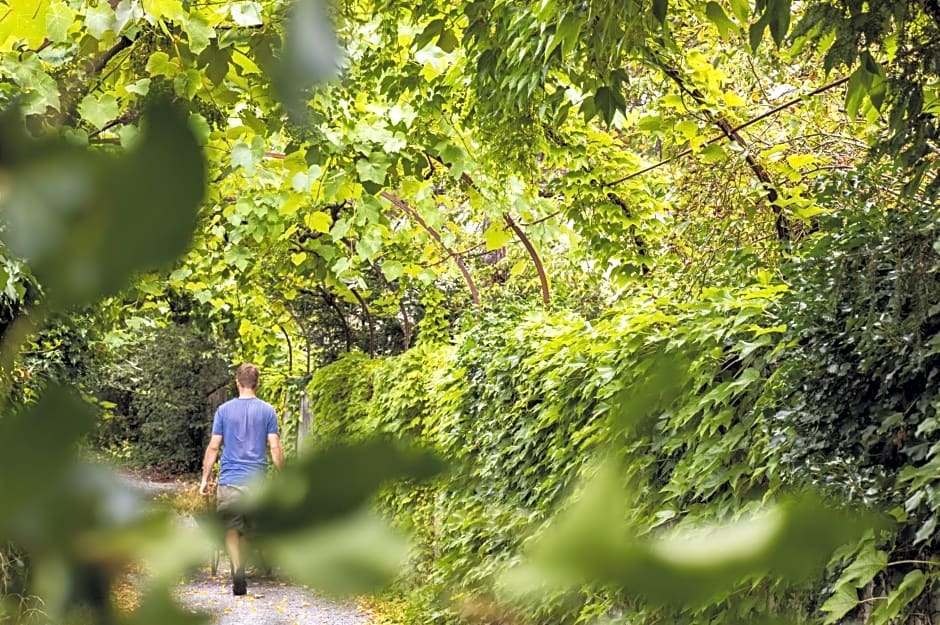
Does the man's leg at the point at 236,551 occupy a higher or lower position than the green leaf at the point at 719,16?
lower

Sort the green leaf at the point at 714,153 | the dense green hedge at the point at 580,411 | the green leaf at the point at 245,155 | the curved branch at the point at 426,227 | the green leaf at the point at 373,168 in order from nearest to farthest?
the dense green hedge at the point at 580,411
the green leaf at the point at 245,155
the green leaf at the point at 714,153
the green leaf at the point at 373,168
the curved branch at the point at 426,227

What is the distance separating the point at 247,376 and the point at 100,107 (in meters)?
3.02

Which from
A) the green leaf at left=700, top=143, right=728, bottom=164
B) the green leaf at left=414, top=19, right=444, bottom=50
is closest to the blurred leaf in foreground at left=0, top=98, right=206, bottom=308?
the green leaf at left=414, top=19, right=444, bottom=50

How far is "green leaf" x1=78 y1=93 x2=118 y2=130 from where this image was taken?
225 centimetres

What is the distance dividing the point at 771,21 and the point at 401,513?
1.93 meters

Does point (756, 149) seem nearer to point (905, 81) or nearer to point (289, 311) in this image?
point (905, 81)

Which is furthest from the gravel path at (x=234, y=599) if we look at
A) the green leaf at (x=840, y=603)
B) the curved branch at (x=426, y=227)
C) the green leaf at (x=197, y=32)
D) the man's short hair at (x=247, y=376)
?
the curved branch at (x=426, y=227)

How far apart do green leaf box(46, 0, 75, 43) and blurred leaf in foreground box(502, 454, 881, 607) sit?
254 cm

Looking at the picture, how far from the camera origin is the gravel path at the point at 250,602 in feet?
0.78

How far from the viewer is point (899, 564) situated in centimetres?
201

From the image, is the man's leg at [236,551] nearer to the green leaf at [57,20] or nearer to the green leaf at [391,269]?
the green leaf at [57,20]

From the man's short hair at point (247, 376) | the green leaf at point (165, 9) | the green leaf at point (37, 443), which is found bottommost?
the green leaf at point (37, 443)

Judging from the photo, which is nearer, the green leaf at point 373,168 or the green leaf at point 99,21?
the green leaf at point 99,21

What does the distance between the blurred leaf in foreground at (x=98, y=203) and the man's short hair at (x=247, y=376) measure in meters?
4.53
